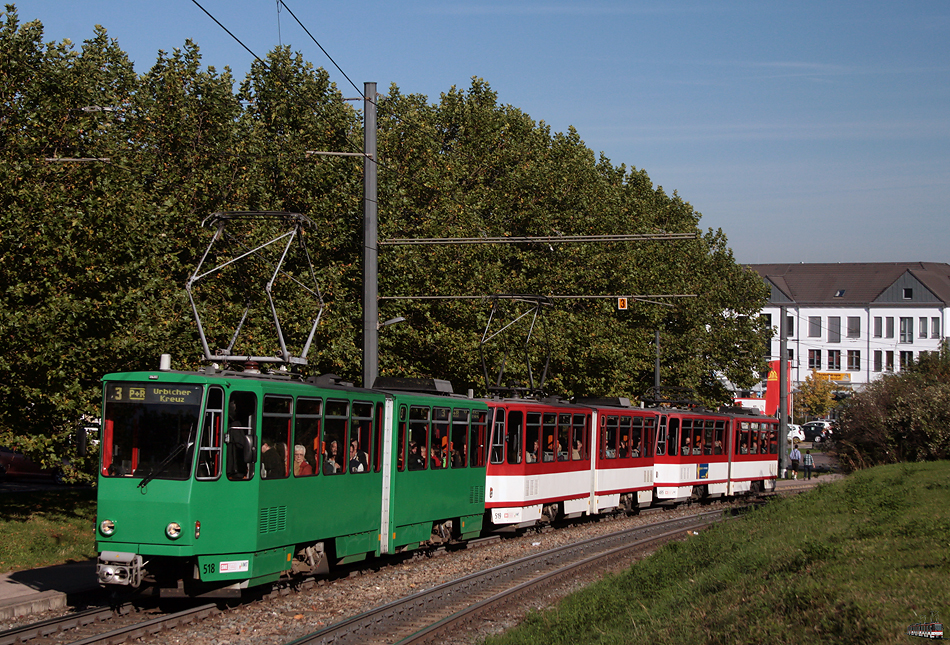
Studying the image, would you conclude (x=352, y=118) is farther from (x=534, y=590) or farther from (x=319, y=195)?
(x=534, y=590)

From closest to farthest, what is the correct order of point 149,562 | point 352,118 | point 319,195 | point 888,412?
point 149,562
point 319,195
point 352,118
point 888,412

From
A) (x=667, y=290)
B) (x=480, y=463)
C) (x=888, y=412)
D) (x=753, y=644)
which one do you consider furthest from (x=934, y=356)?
(x=753, y=644)

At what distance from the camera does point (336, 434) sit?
14352 mm

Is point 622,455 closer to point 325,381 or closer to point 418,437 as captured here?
point 418,437

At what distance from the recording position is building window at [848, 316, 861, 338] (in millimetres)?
94438

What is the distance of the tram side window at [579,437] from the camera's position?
24328mm

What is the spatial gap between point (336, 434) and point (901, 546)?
7443 millimetres

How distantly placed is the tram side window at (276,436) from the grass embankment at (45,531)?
4.70 metres

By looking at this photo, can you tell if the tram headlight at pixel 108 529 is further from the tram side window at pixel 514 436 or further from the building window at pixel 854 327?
the building window at pixel 854 327

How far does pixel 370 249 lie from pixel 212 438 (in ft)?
29.5

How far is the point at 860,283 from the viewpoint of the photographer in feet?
317

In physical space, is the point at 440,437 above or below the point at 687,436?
above

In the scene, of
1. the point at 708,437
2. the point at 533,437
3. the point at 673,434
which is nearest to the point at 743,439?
the point at 708,437

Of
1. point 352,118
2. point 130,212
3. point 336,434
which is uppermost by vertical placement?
point 352,118
